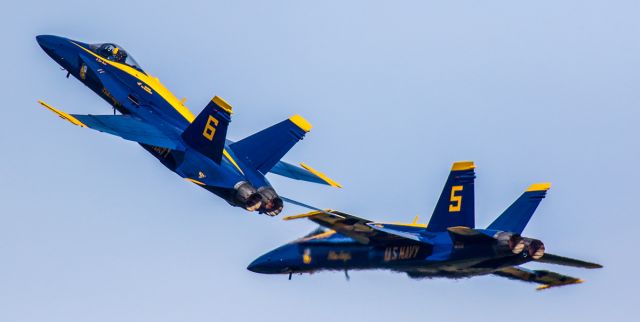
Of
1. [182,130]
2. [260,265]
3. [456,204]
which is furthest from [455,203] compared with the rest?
[182,130]

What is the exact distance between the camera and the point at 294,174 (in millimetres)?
55469

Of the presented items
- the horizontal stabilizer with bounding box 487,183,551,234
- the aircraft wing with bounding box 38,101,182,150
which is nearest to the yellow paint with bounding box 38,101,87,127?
the aircraft wing with bounding box 38,101,182,150

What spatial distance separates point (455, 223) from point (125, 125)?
11931 mm

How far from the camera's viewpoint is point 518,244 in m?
45.0

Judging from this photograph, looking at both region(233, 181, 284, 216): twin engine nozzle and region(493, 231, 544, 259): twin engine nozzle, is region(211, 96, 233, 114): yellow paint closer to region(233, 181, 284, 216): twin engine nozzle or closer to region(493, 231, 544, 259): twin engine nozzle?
region(233, 181, 284, 216): twin engine nozzle

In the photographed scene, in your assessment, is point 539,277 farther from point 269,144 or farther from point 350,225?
point 269,144

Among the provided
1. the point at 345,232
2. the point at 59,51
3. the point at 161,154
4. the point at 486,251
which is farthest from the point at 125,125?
the point at 486,251

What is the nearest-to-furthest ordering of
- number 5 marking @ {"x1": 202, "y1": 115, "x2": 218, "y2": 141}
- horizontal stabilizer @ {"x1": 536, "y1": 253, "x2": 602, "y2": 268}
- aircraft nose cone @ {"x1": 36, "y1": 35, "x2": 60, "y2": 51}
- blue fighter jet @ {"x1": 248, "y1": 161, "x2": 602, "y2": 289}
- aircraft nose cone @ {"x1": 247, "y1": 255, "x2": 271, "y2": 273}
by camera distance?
blue fighter jet @ {"x1": 248, "y1": 161, "x2": 602, "y2": 289}
horizontal stabilizer @ {"x1": 536, "y1": 253, "x2": 602, "y2": 268}
number 5 marking @ {"x1": 202, "y1": 115, "x2": 218, "y2": 141}
aircraft nose cone @ {"x1": 247, "y1": 255, "x2": 271, "y2": 273}
aircraft nose cone @ {"x1": 36, "y1": 35, "x2": 60, "y2": 51}

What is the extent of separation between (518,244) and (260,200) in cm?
843

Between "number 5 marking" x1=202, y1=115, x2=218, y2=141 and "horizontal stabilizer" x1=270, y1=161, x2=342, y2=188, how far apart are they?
572 cm

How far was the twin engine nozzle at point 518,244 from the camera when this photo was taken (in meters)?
45.0

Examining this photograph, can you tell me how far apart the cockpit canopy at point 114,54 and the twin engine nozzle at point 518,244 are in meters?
16.4

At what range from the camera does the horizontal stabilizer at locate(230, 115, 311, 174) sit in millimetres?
50625

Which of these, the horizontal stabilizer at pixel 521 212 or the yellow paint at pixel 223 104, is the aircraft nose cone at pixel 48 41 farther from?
the horizontal stabilizer at pixel 521 212
